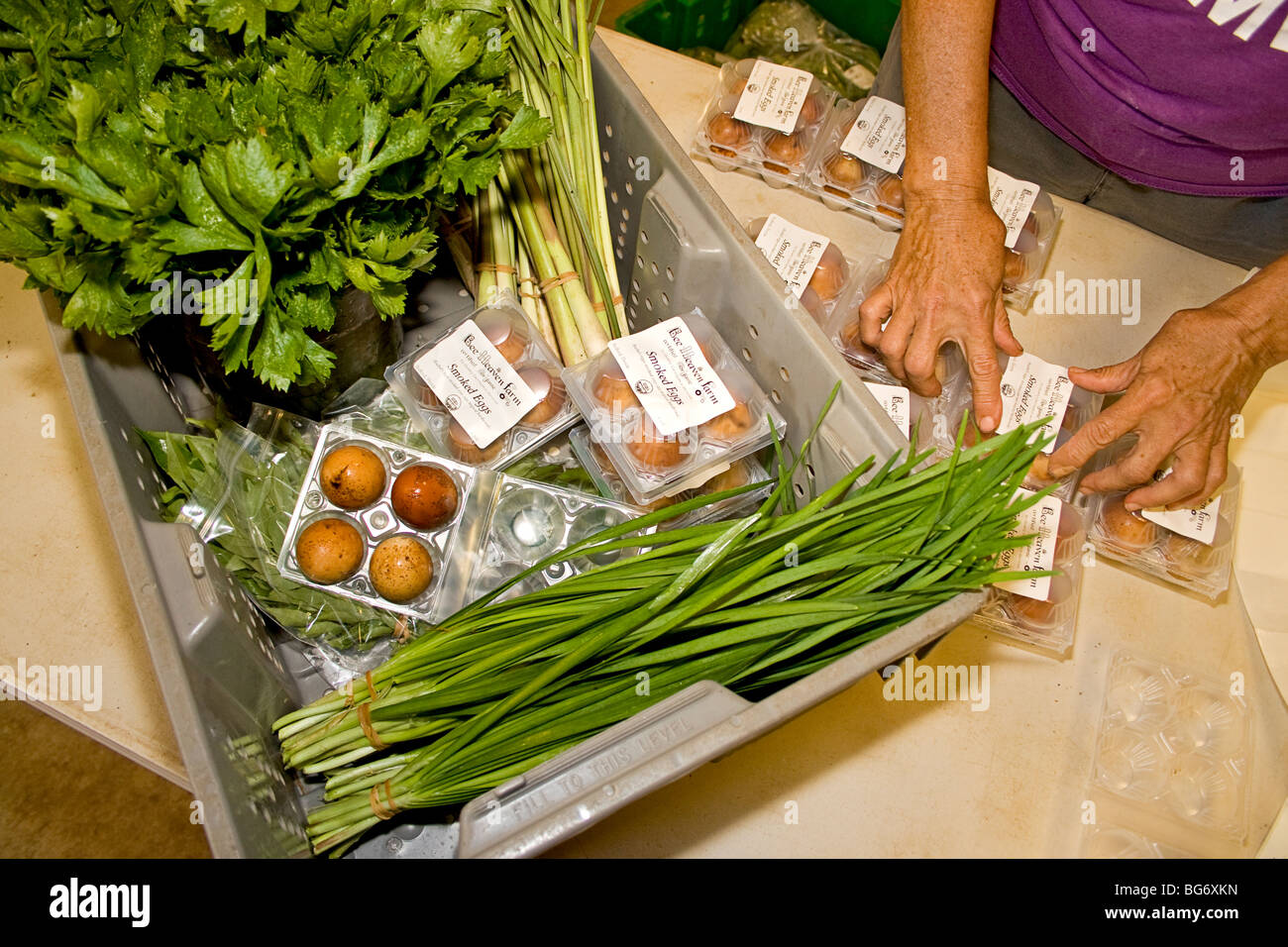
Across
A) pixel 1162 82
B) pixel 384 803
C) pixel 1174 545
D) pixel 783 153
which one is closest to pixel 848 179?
pixel 783 153

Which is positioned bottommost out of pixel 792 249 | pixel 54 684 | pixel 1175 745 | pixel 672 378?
pixel 1175 745

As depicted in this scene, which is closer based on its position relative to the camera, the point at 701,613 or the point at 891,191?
the point at 701,613

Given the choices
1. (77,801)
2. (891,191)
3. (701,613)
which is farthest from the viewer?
(77,801)

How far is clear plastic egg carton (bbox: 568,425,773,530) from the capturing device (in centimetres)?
123

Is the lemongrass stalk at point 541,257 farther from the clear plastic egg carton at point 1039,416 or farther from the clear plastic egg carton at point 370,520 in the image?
the clear plastic egg carton at point 1039,416

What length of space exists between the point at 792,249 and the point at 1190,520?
811mm

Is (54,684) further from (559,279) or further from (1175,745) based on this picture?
(1175,745)

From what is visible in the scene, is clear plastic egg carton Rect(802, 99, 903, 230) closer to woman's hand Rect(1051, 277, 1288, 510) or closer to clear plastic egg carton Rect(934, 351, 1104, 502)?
clear plastic egg carton Rect(934, 351, 1104, 502)

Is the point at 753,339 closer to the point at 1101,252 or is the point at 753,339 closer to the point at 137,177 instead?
the point at 137,177

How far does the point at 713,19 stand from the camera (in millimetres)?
2424

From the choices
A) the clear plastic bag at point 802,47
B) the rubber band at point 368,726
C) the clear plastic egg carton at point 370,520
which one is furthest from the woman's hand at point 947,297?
the clear plastic bag at point 802,47

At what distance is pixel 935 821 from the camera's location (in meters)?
1.25

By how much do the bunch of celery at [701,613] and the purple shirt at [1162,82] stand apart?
0.82 m
